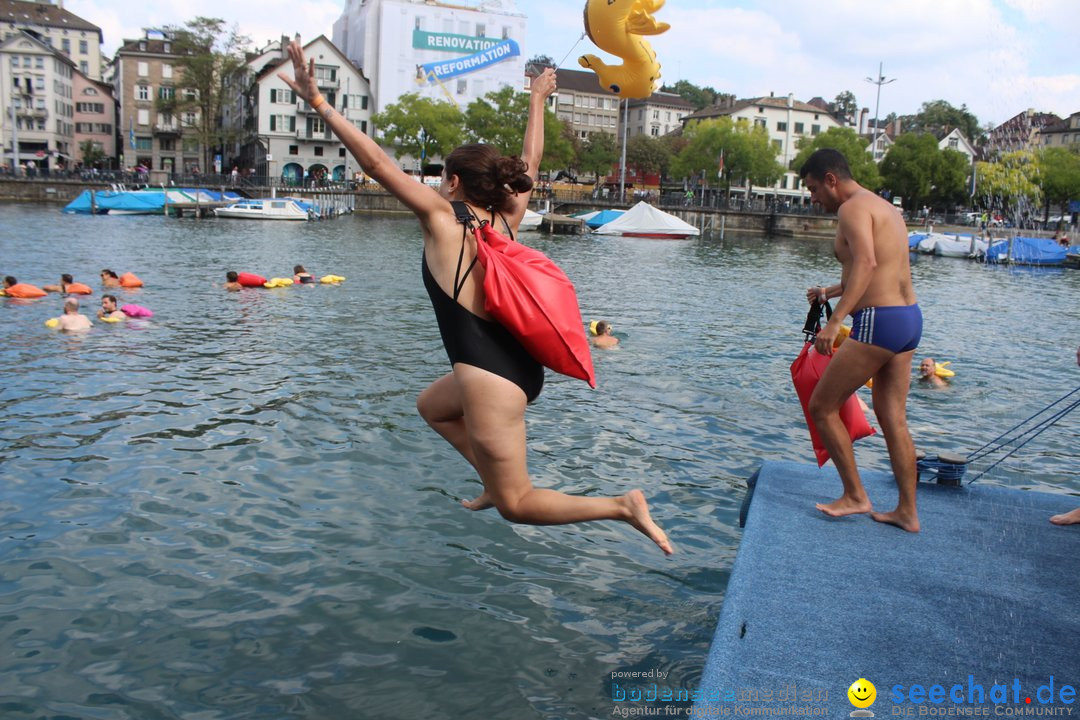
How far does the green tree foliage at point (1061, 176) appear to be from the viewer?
272 ft

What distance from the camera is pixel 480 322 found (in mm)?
4559

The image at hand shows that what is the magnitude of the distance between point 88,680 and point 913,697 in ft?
15.1

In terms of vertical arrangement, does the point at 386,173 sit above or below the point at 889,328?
above

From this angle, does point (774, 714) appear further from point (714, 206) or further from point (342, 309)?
point (714, 206)

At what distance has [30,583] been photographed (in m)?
6.46

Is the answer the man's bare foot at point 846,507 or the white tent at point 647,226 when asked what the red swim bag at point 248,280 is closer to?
the man's bare foot at point 846,507

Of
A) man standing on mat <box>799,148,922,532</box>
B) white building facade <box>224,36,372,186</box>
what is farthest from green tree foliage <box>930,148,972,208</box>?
man standing on mat <box>799,148,922,532</box>

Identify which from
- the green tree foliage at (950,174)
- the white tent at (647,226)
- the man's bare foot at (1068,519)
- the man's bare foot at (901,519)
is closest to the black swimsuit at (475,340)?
the man's bare foot at (901,519)

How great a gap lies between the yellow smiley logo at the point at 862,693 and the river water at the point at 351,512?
1662mm

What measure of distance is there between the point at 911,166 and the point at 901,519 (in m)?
94.3

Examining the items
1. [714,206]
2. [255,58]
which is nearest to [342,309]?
[714,206]

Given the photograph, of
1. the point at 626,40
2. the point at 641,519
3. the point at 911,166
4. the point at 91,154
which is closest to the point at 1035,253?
the point at 911,166

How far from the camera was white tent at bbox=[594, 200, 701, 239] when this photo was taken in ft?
230

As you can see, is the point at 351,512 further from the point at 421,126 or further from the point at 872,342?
the point at 421,126
